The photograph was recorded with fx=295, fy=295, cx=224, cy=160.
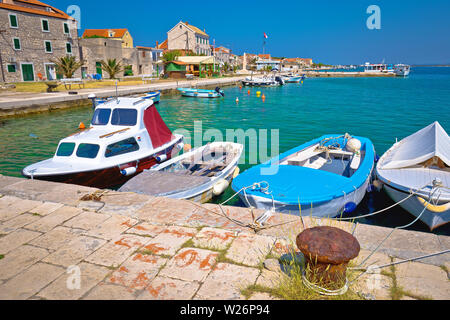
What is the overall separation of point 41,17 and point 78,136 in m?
35.5

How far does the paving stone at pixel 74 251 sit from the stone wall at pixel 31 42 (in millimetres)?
36794

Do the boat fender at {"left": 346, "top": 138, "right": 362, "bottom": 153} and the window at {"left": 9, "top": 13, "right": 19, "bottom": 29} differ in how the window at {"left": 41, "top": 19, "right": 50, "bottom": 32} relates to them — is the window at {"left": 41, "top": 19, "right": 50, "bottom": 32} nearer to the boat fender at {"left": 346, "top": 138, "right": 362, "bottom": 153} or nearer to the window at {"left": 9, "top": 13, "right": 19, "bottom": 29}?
the window at {"left": 9, "top": 13, "right": 19, "bottom": 29}

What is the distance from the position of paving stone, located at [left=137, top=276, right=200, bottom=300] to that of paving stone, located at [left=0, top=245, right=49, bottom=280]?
5.70 feet

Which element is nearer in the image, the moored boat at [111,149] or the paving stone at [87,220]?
the paving stone at [87,220]

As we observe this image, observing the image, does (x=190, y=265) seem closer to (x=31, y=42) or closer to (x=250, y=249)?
(x=250, y=249)

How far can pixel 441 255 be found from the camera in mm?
3980

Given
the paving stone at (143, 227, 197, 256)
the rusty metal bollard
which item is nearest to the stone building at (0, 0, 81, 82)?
the paving stone at (143, 227, 197, 256)

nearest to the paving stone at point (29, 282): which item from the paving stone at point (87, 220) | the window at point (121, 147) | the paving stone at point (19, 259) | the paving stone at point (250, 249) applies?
the paving stone at point (19, 259)

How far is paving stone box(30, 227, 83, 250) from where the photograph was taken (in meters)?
4.28

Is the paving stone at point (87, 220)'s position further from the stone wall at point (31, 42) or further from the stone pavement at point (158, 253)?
the stone wall at point (31, 42)

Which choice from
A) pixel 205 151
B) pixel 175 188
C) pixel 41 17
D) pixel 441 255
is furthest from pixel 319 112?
pixel 41 17

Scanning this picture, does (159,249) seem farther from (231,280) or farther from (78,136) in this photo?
(78,136)

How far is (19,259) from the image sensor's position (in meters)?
3.96

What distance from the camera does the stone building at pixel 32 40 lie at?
3197 cm
